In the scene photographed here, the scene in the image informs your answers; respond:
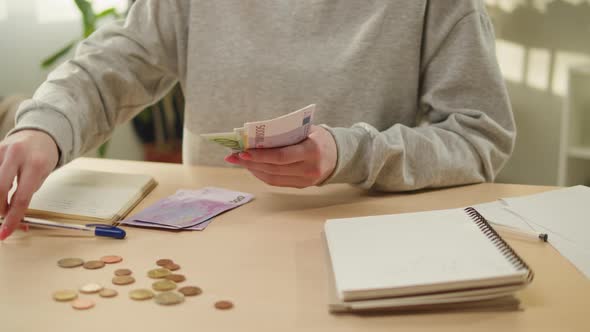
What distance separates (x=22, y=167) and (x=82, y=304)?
34 cm

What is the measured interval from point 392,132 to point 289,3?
14.8 inches

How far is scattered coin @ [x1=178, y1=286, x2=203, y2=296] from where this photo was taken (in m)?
0.70

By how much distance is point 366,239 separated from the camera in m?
0.80

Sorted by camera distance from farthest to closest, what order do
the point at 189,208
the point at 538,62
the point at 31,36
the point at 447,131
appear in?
the point at 31,36 → the point at 538,62 → the point at 447,131 → the point at 189,208

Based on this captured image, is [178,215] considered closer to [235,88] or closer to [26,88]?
[235,88]

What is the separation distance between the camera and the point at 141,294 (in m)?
0.70

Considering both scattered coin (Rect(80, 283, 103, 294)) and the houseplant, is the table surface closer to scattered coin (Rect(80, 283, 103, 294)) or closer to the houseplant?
scattered coin (Rect(80, 283, 103, 294))

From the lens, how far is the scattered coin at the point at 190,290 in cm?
70

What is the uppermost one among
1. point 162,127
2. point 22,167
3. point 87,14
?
point 87,14

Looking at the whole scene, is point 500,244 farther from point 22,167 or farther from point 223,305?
point 22,167

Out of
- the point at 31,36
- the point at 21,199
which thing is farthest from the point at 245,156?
the point at 31,36

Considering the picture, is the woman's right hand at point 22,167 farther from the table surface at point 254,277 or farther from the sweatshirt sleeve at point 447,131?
the sweatshirt sleeve at point 447,131

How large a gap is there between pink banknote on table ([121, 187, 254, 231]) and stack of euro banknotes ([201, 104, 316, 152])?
118 mm

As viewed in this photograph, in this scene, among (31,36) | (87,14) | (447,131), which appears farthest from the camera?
(31,36)
